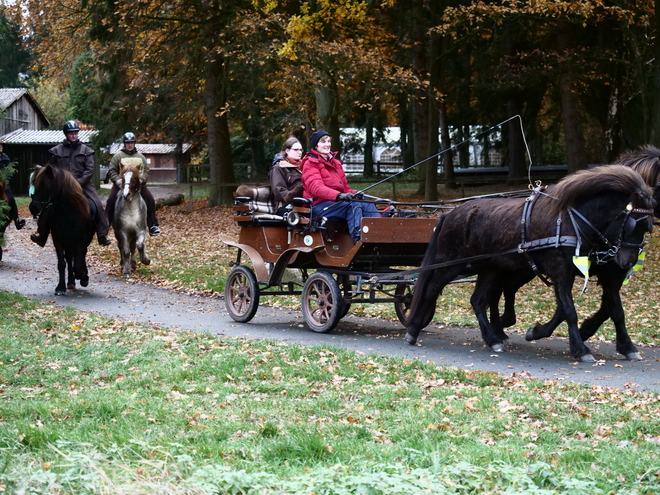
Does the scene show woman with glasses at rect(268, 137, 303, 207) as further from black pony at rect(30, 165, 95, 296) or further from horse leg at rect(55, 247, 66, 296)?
horse leg at rect(55, 247, 66, 296)

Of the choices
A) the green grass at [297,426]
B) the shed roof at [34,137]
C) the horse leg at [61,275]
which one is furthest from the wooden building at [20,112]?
the green grass at [297,426]

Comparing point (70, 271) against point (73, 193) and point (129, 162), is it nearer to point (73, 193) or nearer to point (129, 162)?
point (73, 193)

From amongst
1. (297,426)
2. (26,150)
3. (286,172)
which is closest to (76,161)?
(286,172)

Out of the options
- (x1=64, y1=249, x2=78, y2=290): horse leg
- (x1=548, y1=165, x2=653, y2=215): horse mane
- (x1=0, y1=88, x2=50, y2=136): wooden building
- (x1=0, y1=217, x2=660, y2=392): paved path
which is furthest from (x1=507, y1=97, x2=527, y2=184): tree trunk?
(x1=0, y1=88, x2=50, y2=136): wooden building

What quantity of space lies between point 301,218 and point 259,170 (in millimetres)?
33752

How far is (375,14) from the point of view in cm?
2683

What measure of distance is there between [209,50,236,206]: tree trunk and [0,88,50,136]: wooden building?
28.0m

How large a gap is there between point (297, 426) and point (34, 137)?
53513 mm

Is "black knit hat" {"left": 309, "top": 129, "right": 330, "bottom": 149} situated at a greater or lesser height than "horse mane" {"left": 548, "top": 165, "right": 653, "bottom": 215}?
greater

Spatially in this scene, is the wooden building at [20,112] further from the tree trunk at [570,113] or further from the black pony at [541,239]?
the black pony at [541,239]

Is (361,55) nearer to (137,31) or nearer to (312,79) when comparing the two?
(312,79)

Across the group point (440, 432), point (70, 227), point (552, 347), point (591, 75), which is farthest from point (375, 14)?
point (440, 432)

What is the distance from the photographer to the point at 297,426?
6.55 meters

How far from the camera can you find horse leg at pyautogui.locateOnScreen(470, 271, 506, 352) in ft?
34.2
